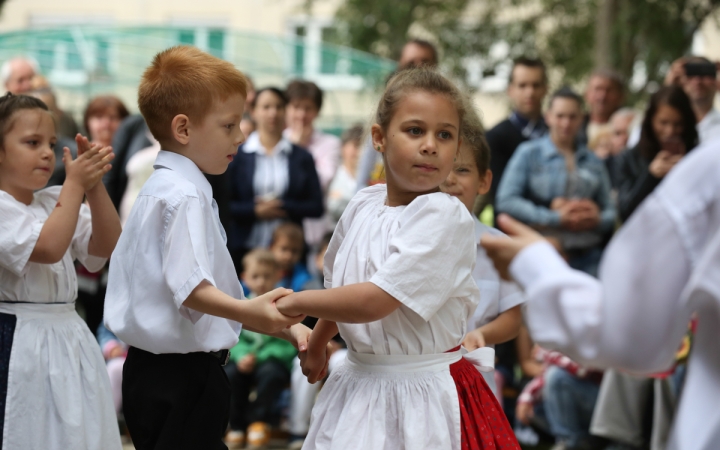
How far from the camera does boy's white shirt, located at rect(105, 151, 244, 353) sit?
2646 millimetres

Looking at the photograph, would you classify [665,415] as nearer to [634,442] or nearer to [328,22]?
[634,442]

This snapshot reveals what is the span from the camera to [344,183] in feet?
22.3

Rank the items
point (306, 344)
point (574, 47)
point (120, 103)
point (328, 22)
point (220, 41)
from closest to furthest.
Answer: point (306, 344) → point (120, 103) → point (574, 47) → point (220, 41) → point (328, 22)

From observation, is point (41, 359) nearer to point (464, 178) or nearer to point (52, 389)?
point (52, 389)

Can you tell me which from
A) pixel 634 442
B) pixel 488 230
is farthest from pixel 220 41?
pixel 488 230

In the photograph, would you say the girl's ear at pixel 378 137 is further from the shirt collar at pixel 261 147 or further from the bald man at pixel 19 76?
the bald man at pixel 19 76

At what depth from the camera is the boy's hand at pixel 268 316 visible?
8.32 ft

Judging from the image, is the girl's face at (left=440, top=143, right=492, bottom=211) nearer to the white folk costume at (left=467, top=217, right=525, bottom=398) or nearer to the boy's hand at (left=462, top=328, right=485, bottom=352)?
the white folk costume at (left=467, top=217, right=525, bottom=398)

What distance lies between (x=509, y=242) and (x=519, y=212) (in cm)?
366

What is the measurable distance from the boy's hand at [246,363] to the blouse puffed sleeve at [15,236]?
8.75ft

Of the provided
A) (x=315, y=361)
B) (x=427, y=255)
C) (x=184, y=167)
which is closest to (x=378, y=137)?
(x=427, y=255)

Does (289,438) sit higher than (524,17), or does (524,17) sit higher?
(524,17)

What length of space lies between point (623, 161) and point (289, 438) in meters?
2.86

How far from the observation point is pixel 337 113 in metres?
15.0
